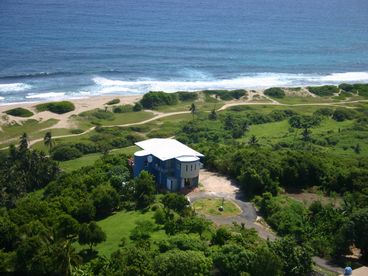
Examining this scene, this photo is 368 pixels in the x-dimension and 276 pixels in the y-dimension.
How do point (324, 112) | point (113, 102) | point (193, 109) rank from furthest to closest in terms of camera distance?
point (113, 102) → point (324, 112) → point (193, 109)

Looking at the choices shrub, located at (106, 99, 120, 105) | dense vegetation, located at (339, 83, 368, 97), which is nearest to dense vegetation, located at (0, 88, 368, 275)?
shrub, located at (106, 99, 120, 105)

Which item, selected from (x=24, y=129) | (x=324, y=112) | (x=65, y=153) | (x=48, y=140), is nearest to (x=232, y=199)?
(x=65, y=153)

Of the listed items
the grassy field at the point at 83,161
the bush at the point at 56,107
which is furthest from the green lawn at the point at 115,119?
the grassy field at the point at 83,161

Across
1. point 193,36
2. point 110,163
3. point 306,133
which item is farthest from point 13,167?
point 193,36

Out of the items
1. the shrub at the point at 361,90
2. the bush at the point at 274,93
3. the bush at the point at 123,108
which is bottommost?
the bush at the point at 123,108

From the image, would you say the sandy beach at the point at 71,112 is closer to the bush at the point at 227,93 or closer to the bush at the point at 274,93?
the bush at the point at 227,93

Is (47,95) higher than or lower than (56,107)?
→ higher

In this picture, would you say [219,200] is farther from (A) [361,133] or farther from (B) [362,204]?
(A) [361,133]

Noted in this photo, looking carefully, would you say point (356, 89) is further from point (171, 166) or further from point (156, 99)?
point (171, 166)
